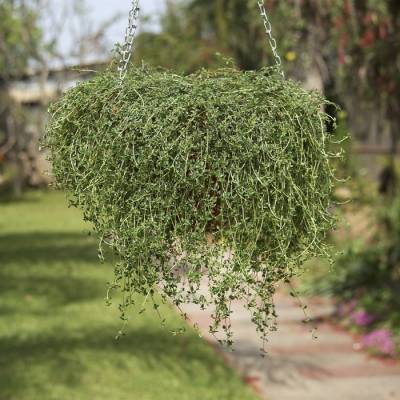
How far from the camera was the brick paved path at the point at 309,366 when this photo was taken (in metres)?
6.51

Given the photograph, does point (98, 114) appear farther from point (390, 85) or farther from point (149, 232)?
point (390, 85)

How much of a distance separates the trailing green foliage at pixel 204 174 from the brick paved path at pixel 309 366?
3870 millimetres

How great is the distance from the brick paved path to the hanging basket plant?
3.89m

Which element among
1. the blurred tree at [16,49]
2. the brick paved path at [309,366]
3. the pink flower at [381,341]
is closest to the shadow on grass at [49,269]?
the brick paved path at [309,366]

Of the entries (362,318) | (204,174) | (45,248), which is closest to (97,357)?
(362,318)

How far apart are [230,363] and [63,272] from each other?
492 cm

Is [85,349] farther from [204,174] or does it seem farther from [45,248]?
[45,248]

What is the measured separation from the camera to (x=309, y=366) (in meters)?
7.17

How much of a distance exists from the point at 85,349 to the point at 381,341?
2702 millimetres

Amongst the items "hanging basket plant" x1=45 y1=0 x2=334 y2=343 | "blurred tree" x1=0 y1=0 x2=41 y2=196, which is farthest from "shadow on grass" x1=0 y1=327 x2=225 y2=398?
"blurred tree" x1=0 y1=0 x2=41 y2=196

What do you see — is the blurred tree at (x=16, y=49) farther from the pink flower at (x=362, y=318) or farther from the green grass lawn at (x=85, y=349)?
the pink flower at (x=362, y=318)

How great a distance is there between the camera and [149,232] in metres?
2.69

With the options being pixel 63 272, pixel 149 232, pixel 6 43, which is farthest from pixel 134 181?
pixel 6 43

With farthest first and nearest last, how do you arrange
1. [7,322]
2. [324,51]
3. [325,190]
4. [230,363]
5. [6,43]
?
1. [6,43]
2. [324,51]
3. [7,322]
4. [230,363]
5. [325,190]
